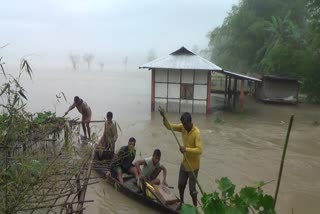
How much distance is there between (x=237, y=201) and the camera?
3174mm

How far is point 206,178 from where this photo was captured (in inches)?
392

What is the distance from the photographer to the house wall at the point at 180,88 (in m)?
19.4

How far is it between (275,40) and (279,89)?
809cm

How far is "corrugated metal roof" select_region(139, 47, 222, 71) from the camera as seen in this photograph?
60.3 ft

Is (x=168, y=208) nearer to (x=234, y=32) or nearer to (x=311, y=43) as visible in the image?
(x=311, y=43)

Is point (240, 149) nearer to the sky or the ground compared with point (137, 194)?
nearer to the ground

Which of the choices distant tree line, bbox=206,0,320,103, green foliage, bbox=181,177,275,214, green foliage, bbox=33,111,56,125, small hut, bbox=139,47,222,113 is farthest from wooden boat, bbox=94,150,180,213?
distant tree line, bbox=206,0,320,103

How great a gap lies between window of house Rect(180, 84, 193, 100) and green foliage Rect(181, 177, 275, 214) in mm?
16216

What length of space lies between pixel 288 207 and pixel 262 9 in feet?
105

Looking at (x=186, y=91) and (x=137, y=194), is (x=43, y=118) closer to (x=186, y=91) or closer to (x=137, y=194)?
(x=137, y=194)

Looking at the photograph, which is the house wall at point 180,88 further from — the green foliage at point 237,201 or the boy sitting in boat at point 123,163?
the green foliage at point 237,201

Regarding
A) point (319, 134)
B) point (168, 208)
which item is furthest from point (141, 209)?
point (319, 134)

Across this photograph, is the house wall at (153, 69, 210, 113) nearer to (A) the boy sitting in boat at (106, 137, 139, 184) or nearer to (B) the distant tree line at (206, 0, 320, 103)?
(B) the distant tree line at (206, 0, 320, 103)

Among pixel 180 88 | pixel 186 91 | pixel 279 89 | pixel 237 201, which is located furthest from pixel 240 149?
pixel 279 89
